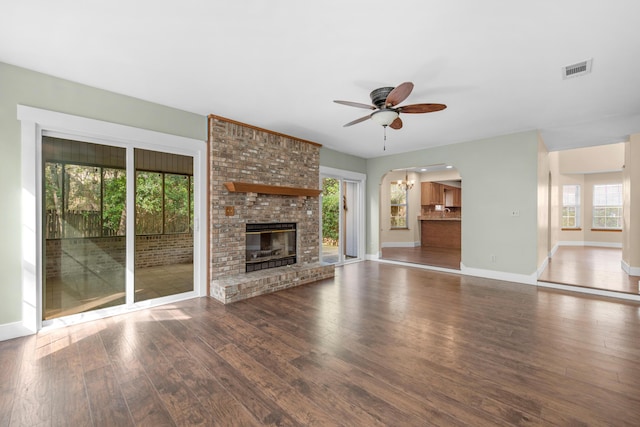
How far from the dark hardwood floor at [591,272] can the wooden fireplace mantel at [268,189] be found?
4506mm

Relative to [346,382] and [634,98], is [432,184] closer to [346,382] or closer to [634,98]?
[634,98]

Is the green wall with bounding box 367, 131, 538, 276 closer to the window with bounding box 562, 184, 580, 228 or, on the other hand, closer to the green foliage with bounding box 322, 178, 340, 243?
the green foliage with bounding box 322, 178, 340, 243

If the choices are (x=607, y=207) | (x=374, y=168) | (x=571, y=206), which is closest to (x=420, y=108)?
(x=374, y=168)

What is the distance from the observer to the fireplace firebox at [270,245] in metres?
4.80

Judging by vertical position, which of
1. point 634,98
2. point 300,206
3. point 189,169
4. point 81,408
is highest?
point 634,98

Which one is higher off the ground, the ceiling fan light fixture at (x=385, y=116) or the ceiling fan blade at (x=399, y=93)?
the ceiling fan blade at (x=399, y=93)

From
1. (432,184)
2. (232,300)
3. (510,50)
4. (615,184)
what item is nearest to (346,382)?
(232,300)

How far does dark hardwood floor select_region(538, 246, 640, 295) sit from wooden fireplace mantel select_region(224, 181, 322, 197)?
4506 mm

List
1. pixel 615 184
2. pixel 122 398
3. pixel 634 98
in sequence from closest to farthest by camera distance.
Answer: pixel 122 398 < pixel 634 98 < pixel 615 184

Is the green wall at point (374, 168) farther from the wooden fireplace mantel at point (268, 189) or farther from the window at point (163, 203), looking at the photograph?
the wooden fireplace mantel at point (268, 189)

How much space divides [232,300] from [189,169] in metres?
2.04

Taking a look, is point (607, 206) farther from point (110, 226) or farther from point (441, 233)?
point (110, 226)

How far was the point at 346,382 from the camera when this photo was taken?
2.10m

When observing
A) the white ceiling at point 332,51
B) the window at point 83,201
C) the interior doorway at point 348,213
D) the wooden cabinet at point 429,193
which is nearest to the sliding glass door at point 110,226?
the window at point 83,201
